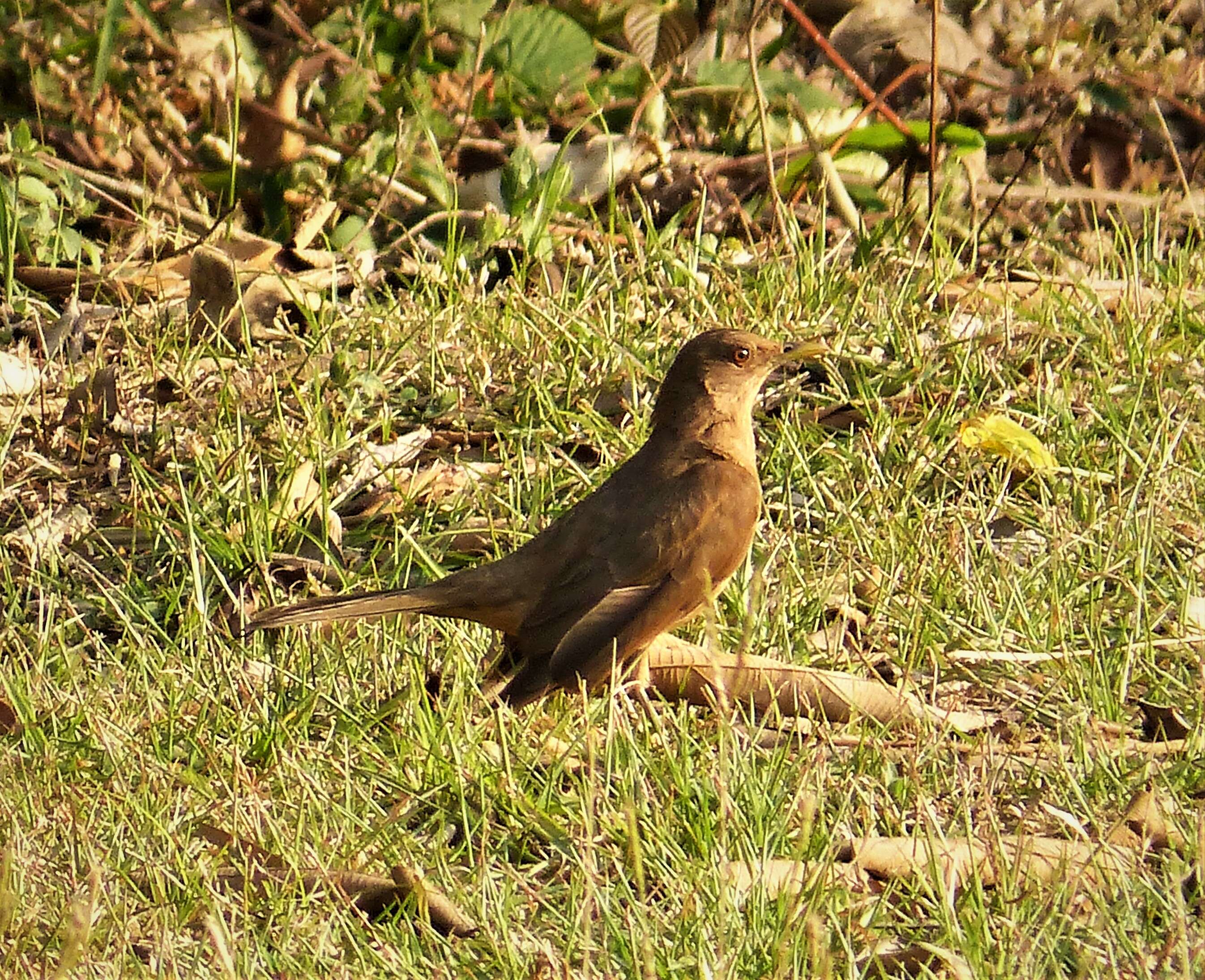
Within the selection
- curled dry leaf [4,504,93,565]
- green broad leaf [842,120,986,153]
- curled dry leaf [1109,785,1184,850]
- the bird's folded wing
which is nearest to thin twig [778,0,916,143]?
green broad leaf [842,120,986,153]

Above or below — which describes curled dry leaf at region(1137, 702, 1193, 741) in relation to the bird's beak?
below

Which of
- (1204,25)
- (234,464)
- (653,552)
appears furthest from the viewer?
(1204,25)

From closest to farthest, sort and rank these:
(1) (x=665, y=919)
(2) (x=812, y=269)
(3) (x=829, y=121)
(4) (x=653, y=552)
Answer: (1) (x=665, y=919) → (4) (x=653, y=552) → (2) (x=812, y=269) → (3) (x=829, y=121)

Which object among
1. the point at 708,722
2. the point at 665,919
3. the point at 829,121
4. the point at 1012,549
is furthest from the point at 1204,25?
the point at 665,919

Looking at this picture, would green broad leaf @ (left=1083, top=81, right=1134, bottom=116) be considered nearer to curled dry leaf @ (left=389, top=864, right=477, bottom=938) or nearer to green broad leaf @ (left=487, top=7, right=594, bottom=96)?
green broad leaf @ (left=487, top=7, right=594, bottom=96)

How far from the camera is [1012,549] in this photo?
5582 mm

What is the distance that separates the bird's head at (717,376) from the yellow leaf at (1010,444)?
2.30 ft

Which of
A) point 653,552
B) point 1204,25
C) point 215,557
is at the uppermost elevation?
point 1204,25

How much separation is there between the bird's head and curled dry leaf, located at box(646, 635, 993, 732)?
2.88ft

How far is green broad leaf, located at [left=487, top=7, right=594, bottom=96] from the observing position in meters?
7.60

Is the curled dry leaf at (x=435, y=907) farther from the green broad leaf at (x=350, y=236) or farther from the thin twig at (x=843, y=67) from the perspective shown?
the thin twig at (x=843, y=67)

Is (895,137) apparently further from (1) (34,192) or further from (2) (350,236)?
(1) (34,192)

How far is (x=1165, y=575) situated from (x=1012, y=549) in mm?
453

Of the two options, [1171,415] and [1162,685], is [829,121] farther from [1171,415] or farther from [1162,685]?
[1162,685]
